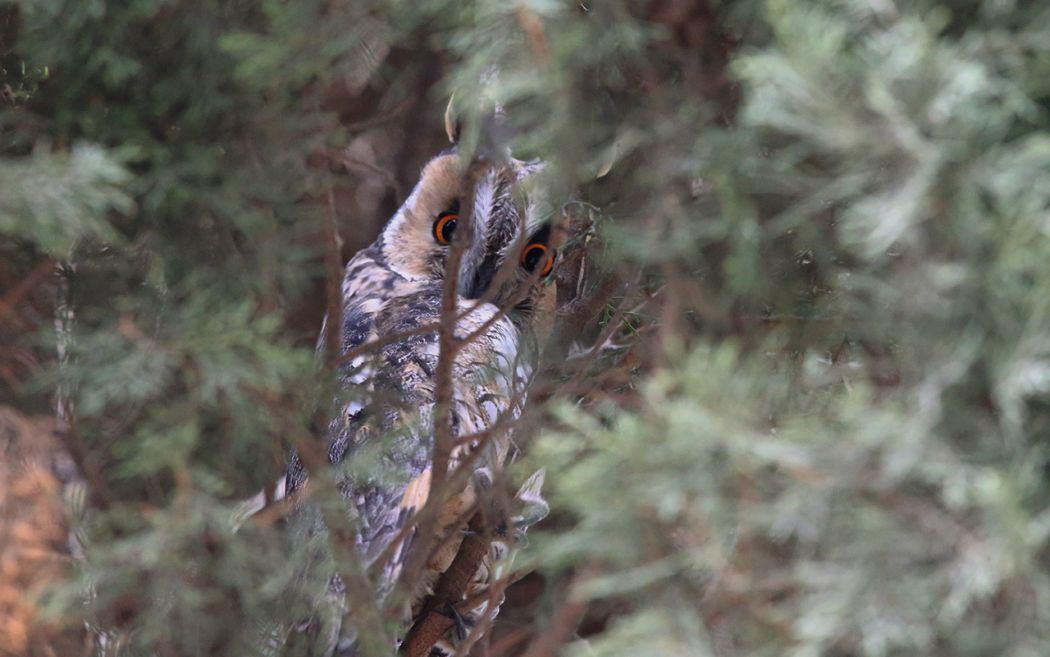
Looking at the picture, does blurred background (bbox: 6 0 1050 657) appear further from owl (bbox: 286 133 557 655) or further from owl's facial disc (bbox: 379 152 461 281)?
owl's facial disc (bbox: 379 152 461 281)

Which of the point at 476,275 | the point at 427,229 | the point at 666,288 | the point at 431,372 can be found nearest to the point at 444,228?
the point at 427,229

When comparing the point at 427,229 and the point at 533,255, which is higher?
the point at 533,255

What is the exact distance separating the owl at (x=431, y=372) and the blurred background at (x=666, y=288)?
109 millimetres

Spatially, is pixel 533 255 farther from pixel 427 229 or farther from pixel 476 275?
pixel 427 229

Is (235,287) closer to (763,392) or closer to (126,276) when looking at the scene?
(126,276)

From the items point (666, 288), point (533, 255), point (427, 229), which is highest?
point (666, 288)

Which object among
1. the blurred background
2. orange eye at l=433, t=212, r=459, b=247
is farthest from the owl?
the blurred background

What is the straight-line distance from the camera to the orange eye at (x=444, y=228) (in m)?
3.17

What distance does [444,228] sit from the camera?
318cm

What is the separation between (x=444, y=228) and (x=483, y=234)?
0.39 meters

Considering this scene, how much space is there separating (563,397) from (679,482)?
94 centimetres

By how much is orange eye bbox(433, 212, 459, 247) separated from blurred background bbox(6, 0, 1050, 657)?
19.0 inches

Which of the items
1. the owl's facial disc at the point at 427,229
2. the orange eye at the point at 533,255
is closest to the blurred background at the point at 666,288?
the orange eye at the point at 533,255

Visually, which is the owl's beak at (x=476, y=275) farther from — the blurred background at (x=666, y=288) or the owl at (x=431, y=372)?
the blurred background at (x=666, y=288)
